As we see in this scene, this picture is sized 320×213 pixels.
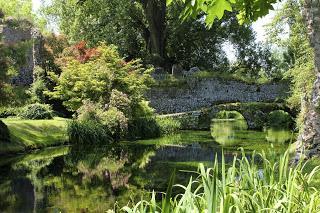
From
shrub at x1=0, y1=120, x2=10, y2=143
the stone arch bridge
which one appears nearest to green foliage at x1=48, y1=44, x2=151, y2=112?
the stone arch bridge

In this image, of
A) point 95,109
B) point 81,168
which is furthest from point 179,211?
point 95,109

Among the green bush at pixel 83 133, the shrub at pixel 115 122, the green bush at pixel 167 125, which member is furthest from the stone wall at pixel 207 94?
the green bush at pixel 83 133

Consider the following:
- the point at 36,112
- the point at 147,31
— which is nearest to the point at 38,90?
the point at 36,112

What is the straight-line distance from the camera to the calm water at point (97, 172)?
10.3 metres

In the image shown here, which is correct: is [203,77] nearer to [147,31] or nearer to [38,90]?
[147,31]

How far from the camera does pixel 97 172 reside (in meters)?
14.0

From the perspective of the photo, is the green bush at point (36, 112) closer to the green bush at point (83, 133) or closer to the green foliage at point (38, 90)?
the green foliage at point (38, 90)

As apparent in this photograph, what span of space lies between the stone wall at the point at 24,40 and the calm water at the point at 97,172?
40.7 ft

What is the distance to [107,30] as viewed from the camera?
1441 inches

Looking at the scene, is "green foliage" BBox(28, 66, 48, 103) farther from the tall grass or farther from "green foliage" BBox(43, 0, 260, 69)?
the tall grass

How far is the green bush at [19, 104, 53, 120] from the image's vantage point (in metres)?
24.5

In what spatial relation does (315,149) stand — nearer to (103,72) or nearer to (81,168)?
(81,168)

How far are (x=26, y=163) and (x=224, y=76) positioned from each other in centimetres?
2209

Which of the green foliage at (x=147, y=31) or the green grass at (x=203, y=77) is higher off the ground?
the green foliage at (x=147, y=31)
